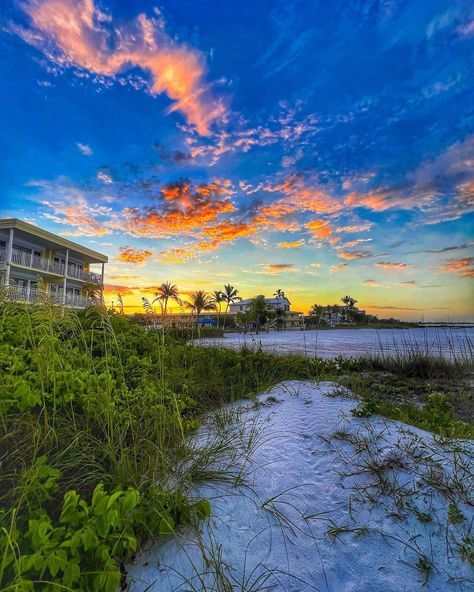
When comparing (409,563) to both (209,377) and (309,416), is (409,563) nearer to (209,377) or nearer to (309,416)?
(309,416)

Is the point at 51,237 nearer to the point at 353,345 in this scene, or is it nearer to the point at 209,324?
the point at 209,324

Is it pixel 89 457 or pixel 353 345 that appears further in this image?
pixel 353 345

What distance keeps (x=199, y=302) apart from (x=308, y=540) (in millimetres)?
3361

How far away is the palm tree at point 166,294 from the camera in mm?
3159

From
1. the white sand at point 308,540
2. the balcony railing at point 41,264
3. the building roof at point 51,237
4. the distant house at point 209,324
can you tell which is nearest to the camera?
the white sand at point 308,540

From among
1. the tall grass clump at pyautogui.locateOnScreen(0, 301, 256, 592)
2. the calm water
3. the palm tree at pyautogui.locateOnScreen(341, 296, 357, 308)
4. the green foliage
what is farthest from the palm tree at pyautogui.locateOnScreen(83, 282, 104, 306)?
the palm tree at pyautogui.locateOnScreen(341, 296, 357, 308)

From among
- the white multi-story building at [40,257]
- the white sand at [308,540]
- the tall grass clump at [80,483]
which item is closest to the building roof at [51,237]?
the white multi-story building at [40,257]

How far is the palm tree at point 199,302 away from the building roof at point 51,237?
23471 mm

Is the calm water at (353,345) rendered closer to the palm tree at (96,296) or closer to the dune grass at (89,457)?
the dune grass at (89,457)

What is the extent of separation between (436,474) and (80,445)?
2833mm

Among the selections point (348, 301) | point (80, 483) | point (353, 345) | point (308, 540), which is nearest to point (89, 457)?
point (80, 483)

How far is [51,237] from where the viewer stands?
2627 centimetres

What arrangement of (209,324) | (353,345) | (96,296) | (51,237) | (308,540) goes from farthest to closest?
(51,237) < (353,345) < (209,324) < (96,296) < (308,540)

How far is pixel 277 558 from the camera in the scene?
1847 mm
